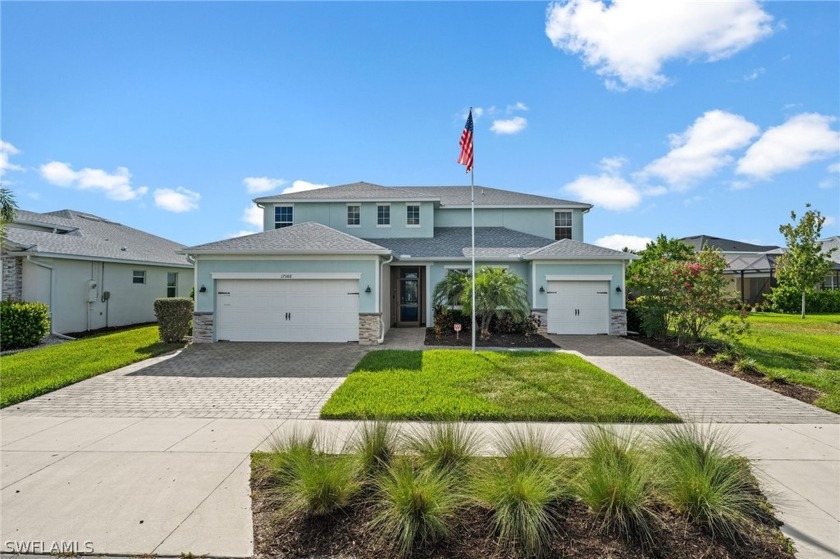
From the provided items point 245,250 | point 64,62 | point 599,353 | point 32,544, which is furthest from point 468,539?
point 64,62

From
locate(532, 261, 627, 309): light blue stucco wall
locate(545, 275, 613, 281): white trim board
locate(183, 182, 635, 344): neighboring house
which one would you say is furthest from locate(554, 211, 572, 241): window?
locate(545, 275, 613, 281): white trim board

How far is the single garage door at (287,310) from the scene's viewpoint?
42.5ft

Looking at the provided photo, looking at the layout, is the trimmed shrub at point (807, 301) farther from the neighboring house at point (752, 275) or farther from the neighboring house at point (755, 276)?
the neighboring house at point (752, 275)

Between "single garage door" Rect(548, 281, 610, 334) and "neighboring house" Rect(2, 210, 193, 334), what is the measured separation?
Result: 59.7 ft

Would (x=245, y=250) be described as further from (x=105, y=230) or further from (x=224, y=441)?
(x=105, y=230)

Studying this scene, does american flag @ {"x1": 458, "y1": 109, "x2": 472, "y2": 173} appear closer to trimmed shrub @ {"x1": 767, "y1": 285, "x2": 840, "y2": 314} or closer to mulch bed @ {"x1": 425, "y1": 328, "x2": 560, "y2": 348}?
mulch bed @ {"x1": 425, "y1": 328, "x2": 560, "y2": 348}

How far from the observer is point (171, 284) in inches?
798

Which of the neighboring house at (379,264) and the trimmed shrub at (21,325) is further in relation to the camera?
the neighboring house at (379,264)

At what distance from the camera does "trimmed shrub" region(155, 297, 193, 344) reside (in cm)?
1305

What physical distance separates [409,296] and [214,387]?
962cm

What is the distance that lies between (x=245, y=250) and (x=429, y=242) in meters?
7.79

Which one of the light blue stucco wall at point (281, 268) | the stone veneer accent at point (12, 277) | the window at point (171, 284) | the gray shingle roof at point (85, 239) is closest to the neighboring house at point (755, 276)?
the light blue stucco wall at point (281, 268)

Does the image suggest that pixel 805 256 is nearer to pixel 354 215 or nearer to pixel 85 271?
pixel 354 215

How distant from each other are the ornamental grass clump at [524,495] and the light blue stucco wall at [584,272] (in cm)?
1181
